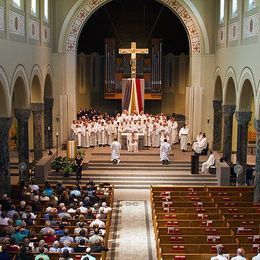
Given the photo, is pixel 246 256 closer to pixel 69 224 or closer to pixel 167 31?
pixel 69 224

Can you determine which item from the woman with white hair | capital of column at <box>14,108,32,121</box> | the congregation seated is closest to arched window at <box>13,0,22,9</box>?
capital of column at <box>14,108,32,121</box>

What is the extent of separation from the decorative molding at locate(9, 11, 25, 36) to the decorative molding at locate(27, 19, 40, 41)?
3.34ft

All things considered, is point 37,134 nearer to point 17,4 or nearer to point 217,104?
point 17,4

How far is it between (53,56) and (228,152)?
37.4ft

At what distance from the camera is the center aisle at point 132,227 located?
17.1m

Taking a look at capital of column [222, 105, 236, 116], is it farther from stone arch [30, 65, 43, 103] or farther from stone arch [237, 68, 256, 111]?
stone arch [30, 65, 43, 103]

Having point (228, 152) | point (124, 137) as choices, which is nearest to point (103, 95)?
point (124, 137)

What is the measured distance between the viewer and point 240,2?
2512 centimetres

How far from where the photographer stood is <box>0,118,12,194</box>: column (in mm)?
21688

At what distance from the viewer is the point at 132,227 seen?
19.7 metres

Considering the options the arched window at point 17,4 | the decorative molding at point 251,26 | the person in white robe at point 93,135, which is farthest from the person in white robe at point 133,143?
the arched window at point 17,4

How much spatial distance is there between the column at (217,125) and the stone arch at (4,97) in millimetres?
13965

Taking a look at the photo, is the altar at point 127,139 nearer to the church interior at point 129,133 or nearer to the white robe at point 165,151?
the church interior at point 129,133

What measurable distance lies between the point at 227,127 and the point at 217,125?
10.4 feet
